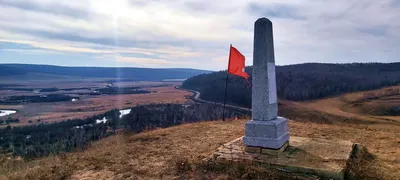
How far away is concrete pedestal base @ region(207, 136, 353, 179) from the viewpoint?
5.13 metres

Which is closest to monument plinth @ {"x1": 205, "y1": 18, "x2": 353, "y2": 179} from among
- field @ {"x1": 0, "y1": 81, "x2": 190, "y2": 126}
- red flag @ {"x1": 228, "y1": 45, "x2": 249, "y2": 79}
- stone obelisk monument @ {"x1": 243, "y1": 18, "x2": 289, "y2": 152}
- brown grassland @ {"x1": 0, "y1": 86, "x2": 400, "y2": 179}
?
stone obelisk monument @ {"x1": 243, "y1": 18, "x2": 289, "y2": 152}

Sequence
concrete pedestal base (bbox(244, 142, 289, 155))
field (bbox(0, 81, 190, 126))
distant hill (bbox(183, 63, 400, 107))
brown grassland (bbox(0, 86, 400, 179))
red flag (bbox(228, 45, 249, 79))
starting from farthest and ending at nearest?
field (bbox(0, 81, 190, 126)) < distant hill (bbox(183, 63, 400, 107)) < red flag (bbox(228, 45, 249, 79)) < concrete pedestal base (bbox(244, 142, 289, 155)) < brown grassland (bbox(0, 86, 400, 179))

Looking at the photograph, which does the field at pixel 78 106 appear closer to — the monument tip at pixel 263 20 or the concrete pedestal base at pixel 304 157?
the concrete pedestal base at pixel 304 157

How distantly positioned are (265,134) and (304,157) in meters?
0.89

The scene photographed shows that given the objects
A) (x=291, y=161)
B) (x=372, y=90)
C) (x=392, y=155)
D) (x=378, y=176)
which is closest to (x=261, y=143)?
(x=291, y=161)

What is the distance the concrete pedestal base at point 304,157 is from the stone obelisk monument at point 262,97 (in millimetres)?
270

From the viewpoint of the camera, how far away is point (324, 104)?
38.6 metres

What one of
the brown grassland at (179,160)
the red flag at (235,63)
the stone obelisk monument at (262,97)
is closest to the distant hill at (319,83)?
the brown grassland at (179,160)

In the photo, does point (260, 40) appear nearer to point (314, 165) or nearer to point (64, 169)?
point (314, 165)

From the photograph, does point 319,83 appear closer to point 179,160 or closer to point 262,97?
point 262,97

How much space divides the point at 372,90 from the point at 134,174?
146ft

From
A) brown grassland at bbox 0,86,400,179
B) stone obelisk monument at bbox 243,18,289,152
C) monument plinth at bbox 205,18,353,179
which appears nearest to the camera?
brown grassland at bbox 0,86,400,179

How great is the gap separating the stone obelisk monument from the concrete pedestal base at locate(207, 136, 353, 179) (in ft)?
0.88

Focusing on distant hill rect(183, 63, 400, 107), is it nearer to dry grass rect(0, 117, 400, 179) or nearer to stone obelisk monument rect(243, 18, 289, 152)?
dry grass rect(0, 117, 400, 179)
